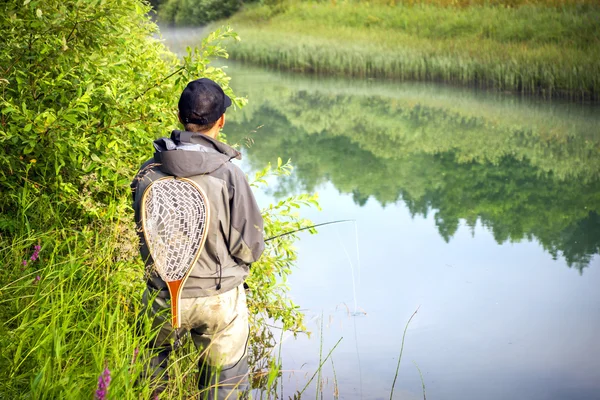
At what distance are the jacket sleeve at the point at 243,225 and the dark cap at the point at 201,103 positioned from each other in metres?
0.23

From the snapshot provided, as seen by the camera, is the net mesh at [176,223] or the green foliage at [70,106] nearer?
the net mesh at [176,223]

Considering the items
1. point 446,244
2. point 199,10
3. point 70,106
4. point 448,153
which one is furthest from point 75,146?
point 199,10

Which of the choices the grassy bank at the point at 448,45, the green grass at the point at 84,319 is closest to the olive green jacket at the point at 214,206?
the green grass at the point at 84,319

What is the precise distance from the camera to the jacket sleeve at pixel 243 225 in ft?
9.02

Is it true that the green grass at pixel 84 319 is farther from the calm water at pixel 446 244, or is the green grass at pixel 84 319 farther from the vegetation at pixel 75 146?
the calm water at pixel 446 244

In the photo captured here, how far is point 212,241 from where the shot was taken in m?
2.71

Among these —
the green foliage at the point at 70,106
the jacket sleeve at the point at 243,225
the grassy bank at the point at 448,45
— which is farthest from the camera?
the grassy bank at the point at 448,45

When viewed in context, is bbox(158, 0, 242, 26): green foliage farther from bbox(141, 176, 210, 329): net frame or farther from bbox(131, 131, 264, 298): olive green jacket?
bbox(141, 176, 210, 329): net frame

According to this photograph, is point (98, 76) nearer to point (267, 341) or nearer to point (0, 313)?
point (0, 313)

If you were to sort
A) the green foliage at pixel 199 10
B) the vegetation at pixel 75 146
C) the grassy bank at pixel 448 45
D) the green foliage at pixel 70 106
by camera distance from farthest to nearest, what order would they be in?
the green foliage at pixel 199 10 → the grassy bank at pixel 448 45 → the green foliage at pixel 70 106 → the vegetation at pixel 75 146

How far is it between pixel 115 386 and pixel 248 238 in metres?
0.78

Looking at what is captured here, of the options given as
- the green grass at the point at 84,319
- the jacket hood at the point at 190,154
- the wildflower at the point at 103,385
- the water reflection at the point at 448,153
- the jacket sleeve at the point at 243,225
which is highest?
the jacket hood at the point at 190,154

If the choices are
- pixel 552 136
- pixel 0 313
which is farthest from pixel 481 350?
pixel 552 136

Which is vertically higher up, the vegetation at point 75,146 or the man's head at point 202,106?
the man's head at point 202,106
